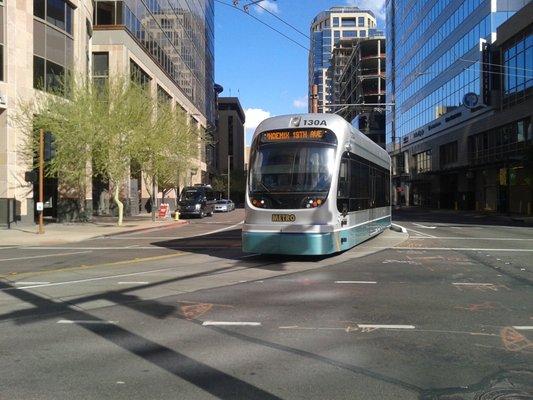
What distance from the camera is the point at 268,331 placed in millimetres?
7145

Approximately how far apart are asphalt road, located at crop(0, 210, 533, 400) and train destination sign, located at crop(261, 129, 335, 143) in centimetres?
309

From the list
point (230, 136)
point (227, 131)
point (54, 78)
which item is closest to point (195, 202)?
point (54, 78)

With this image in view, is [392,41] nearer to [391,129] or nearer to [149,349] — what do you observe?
[391,129]

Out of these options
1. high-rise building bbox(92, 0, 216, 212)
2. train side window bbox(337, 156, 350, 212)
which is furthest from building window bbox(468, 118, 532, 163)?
train side window bbox(337, 156, 350, 212)

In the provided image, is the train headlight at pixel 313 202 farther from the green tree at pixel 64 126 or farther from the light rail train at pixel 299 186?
the green tree at pixel 64 126

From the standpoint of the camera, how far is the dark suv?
44125 mm

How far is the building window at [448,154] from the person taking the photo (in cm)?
6344

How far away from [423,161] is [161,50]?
38.8 metres

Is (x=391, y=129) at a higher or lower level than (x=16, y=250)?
higher

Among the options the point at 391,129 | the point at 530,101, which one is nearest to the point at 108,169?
the point at 530,101

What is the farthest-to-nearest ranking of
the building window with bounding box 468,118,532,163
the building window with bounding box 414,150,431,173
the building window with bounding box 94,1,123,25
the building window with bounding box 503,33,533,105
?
the building window with bounding box 414,150,431,173 → the building window with bounding box 468,118,532,163 → the building window with bounding box 503,33,533,105 → the building window with bounding box 94,1,123,25

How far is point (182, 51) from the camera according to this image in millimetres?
66812

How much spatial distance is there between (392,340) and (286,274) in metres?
5.65

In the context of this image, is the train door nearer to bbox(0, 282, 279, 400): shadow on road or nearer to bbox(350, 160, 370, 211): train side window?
bbox(350, 160, 370, 211): train side window
